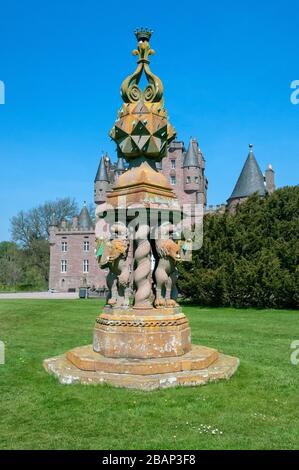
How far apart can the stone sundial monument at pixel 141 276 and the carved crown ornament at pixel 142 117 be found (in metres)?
0.02

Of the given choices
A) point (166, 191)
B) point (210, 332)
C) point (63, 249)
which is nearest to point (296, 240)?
point (210, 332)

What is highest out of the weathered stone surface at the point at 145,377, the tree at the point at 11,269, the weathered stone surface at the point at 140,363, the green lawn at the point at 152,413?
the tree at the point at 11,269

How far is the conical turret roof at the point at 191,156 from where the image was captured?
4631 cm

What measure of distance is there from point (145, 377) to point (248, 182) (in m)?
35.5

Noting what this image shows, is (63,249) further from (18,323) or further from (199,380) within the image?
(199,380)

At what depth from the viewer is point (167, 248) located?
654 cm

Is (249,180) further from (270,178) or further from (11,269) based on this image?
(11,269)

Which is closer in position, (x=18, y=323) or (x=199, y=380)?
(x=199, y=380)

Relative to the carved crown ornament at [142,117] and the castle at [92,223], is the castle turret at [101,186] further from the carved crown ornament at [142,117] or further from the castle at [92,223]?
the carved crown ornament at [142,117]

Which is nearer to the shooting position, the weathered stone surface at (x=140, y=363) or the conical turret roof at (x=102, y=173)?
the weathered stone surface at (x=140, y=363)

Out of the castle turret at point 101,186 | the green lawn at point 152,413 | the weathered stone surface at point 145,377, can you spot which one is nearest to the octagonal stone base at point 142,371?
the weathered stone surface at point 145,377

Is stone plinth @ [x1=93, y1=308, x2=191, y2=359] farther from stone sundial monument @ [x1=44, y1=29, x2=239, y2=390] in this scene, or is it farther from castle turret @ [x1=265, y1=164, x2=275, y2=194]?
castle turret @ [x1=265, y1=164, x2=275, y2=194]

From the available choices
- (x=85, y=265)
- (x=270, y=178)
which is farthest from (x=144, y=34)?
(x=85, y=265)

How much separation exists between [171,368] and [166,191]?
115 inches
